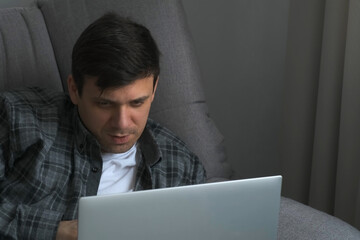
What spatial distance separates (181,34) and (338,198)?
0.73 metres

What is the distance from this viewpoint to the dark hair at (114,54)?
1295 millimetres

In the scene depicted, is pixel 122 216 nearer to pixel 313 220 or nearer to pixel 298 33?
pixel 313 220

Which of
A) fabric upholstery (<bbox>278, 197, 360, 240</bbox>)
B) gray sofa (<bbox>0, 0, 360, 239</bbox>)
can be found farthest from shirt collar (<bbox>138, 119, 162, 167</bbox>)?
fabric upholstery (<bbox>278, 197, 360, 240</bbox>)

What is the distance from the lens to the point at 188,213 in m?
0.99

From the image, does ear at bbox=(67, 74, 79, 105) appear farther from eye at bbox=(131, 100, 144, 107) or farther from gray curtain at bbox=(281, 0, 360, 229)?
gray curtain at bbox=(281, 0, 360, 229)

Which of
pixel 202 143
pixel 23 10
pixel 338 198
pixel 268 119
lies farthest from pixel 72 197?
pixel 268 119

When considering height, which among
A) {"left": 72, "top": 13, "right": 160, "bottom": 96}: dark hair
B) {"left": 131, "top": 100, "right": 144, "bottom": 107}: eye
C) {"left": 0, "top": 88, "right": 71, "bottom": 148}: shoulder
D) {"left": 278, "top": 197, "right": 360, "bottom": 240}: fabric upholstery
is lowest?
{"left": 278, "top": 197, "right": 360, "bottom": 240}: fabric upholstery

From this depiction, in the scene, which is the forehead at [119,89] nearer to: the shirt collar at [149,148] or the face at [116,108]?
the face at [116,108]

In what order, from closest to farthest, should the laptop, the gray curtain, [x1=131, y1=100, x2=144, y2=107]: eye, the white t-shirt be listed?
the laptop < [x1=131, y1=100, x2=144, y2=107]: eye < the white t-shirt < the gray curtain

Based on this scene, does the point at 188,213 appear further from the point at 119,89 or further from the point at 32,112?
the point at 32,112

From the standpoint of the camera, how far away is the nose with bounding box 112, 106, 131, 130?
1316 millimetres

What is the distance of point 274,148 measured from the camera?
7.91 feet

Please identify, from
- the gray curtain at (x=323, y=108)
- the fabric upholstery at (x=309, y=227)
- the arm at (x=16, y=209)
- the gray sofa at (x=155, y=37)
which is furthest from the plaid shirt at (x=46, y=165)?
the gray curtain at (x=323, y=108)

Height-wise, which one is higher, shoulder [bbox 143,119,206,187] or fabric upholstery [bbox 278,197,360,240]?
shoulder [bbox 143,119,206,187]
